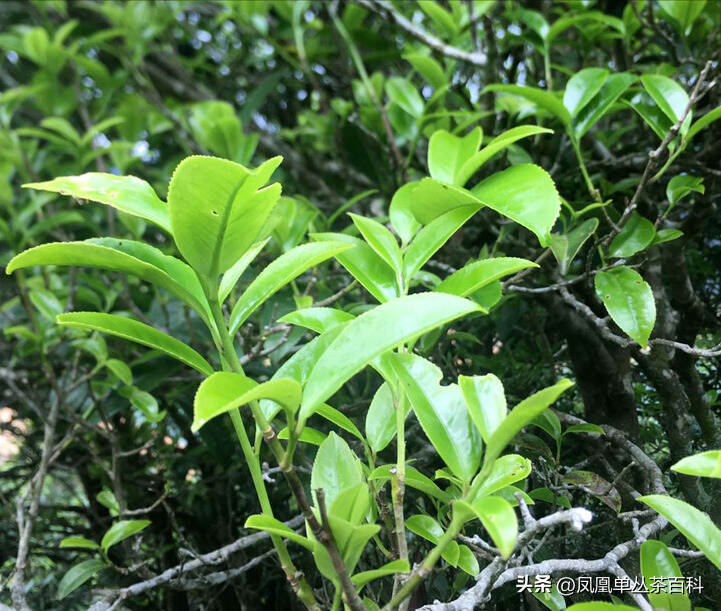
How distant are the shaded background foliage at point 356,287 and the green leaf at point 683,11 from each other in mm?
15

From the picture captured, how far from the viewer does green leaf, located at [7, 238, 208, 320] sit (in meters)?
0.40

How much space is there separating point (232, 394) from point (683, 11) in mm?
825

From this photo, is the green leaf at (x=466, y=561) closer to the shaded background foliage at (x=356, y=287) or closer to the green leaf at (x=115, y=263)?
the shaded background foliage at (x=356, y=287)

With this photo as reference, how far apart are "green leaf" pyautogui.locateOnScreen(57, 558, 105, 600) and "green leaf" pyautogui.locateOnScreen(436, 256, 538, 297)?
22.5 inches

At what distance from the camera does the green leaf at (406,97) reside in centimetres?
100

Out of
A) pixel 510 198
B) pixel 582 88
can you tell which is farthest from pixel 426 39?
pixel 510 198

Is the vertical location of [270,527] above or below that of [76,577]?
above

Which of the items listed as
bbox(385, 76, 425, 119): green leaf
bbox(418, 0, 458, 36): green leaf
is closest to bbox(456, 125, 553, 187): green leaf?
bbox(385, 76, 425, 119): green leaf

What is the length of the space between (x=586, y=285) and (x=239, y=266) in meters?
0.51

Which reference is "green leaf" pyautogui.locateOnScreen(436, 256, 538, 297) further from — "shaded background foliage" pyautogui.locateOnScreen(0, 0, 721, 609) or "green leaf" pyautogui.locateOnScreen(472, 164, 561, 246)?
"shaded background foliage" pyautogui.locateOnScreen(0, 0, 721, 609)

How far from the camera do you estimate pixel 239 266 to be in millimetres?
485

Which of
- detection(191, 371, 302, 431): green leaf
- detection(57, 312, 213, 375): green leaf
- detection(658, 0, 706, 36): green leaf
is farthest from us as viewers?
detection(658, 0, 706, 36): green leaf

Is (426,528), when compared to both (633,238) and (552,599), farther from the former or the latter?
(633,238)

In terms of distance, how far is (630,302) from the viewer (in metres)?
0.61
